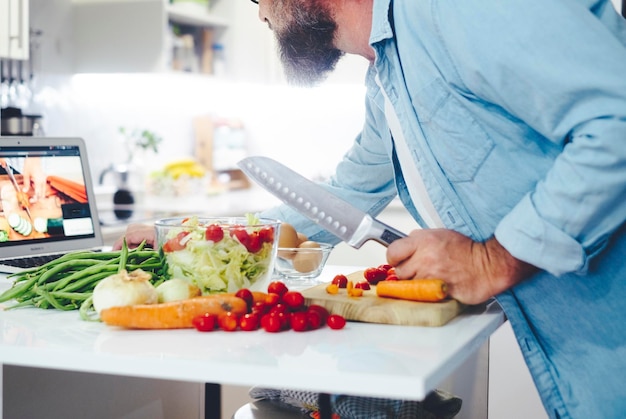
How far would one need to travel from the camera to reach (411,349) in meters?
1.06

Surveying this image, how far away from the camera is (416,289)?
127cm

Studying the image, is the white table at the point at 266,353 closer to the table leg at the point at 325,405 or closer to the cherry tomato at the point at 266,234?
the table leg at the point at 325,405

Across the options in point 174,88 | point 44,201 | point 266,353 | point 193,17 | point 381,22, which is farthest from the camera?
point 174,88

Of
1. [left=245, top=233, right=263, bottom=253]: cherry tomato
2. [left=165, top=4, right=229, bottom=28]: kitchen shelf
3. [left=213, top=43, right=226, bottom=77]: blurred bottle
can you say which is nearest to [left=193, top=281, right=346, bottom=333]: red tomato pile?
[left=245, top=233, right=263, bottom=253]: cherry tomato

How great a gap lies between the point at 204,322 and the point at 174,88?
366cm

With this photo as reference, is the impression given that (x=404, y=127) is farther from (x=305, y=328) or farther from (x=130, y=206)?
(x=130, y=206)

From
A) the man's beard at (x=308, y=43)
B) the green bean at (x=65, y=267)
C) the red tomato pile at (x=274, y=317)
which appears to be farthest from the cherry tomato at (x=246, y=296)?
the man's beard at (x=308, y=43)

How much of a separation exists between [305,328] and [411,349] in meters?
0.17

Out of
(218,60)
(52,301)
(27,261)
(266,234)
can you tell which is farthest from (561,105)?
(218,60)

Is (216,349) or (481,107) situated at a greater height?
(481,107)

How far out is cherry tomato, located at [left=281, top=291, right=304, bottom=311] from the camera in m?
1.24

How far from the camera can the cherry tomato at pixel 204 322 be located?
115 cm

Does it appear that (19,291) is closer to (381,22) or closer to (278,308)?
(278,308)

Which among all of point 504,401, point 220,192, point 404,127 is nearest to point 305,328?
point 404,127
